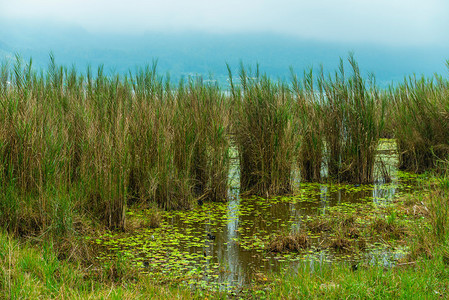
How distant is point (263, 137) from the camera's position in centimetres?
679

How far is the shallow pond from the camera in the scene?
13.3 feet

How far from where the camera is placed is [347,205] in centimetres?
642

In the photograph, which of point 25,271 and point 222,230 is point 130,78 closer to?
point 222,230

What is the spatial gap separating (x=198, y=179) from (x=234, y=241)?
6.60 ft

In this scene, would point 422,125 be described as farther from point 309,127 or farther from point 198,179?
point 198,179

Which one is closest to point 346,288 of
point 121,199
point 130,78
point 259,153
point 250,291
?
point 250,291

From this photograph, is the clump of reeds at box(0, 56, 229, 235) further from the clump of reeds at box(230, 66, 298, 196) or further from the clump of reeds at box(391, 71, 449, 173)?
the clump of reeds at box(391, 71, 449, 173)

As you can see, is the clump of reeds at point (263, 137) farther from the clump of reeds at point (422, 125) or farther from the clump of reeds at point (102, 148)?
the clump of reeds at point (422, 125)

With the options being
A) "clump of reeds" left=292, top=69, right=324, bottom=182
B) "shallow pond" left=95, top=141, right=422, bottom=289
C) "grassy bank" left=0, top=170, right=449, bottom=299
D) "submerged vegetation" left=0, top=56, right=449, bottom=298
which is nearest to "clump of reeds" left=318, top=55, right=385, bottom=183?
"submerged vegetation" left=0, top=56, right=449, bottom=298

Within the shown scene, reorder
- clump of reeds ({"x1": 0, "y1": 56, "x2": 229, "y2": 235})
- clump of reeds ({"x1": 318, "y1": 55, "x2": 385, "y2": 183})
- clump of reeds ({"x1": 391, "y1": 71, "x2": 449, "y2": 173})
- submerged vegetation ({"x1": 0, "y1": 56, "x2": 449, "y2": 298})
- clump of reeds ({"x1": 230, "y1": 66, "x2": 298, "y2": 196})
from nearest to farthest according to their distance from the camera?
1. submerged vegetation ({"x1": 0, "y1": 56, "x2": 449, "y2": 298})
2. clump of reeds ({"x1": 0, "y1": 56, "x2": 229, "y2": 235})
3. clump of reeds ({"x1": 230, "y1": 66, "x2": 298, "y2": 196})
4. clump of reeds ({"x1": 318, "y1": 55, "x2": 385, "y2": 183})
5. clump of reeds ({"x1": 391, "y1": 71, "x2": 449, "y2": 173})

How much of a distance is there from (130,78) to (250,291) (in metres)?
4.85

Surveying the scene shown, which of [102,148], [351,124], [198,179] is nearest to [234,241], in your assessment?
[102,148]

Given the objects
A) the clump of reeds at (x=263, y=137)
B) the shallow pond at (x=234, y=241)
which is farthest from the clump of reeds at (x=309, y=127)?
the shallow pond at (x=234, y=241)

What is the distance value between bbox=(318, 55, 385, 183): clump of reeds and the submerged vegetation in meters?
0.02
